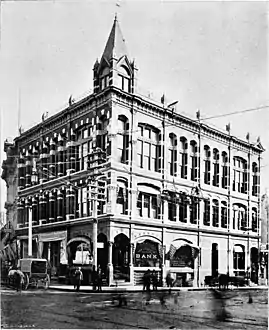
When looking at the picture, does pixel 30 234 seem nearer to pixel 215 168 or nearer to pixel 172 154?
pixel 172 154

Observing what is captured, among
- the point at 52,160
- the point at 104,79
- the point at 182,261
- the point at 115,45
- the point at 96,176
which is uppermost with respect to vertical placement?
the point at 115,45

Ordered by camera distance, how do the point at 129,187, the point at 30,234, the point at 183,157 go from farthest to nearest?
the point at 183,157 → the point at 30,234 → the point at 129,187

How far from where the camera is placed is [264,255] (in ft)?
12.1

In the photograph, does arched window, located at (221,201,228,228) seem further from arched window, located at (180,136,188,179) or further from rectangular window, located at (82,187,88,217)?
rectangular window, located at (82,187,88,217)

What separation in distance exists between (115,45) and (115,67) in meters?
0.18

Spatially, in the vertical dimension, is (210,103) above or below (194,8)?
below

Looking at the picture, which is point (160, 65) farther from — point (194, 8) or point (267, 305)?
point (267, 305)

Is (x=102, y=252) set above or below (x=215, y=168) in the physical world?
below

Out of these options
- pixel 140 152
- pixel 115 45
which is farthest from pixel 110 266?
pixel 115 45

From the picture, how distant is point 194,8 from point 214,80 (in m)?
0.50

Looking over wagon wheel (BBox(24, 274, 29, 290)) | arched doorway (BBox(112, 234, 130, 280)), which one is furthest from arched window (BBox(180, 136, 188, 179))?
wagon wheel (BBox(24, 274, 29, 290))

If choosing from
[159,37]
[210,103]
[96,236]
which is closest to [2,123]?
[96,236]

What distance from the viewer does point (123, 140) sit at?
340 cm

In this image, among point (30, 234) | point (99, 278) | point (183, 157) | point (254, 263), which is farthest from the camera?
point (254, 263)
